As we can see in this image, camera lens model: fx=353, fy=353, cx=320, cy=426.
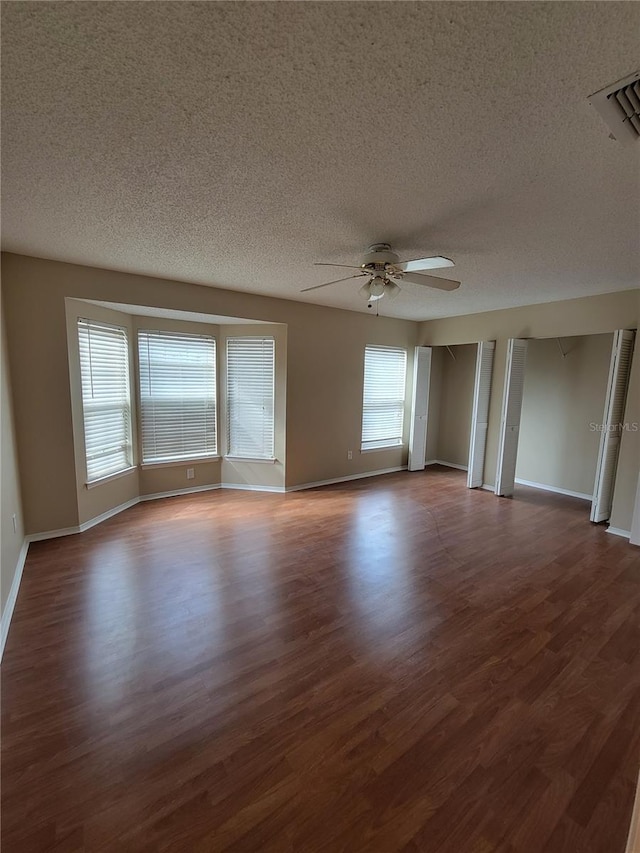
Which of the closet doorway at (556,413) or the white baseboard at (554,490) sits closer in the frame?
the closet doorway at (556,413)

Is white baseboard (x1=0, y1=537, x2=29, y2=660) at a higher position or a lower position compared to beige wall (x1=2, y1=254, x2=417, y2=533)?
lower

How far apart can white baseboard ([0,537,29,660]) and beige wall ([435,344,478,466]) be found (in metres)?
6.17

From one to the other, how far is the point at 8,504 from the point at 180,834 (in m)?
2.42

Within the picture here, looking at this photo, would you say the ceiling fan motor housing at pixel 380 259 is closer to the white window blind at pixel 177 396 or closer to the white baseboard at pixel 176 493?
the white window blind at pixel 177 396

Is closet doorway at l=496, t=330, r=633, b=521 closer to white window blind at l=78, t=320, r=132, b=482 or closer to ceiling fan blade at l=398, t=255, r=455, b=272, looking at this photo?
ceiling fan blade at l=398, t=255, r=455, b=272

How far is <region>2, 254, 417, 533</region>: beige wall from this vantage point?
310cm

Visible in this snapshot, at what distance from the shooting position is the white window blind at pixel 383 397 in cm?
568

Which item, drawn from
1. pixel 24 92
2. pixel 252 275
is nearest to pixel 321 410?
pixel 252 275

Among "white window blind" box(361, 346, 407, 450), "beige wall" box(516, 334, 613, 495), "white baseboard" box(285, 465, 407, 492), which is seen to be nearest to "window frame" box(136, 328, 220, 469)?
"white baseboard" box(285, 465, 407, 492)

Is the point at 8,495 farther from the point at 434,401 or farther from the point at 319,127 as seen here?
the point at 434,401

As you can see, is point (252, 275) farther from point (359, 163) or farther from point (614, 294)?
point (614, 294)

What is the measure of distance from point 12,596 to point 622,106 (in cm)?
409

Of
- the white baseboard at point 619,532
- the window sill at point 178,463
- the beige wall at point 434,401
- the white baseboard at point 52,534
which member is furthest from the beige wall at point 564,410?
the white baseboard at point 52,534

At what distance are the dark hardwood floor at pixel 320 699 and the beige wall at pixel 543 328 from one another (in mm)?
1022
